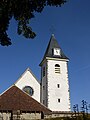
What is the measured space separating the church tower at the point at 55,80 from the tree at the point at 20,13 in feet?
74.2

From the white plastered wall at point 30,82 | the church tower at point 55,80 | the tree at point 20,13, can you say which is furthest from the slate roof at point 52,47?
the tree at point 20,13

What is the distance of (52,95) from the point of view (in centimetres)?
3550

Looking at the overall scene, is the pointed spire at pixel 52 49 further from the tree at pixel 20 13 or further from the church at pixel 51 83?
the tree at pixel 20 13

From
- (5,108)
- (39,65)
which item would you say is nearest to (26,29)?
(5,108)

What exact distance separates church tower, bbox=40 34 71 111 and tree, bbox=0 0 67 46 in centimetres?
2263

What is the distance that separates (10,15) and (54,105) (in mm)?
23766

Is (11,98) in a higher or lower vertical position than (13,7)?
lower

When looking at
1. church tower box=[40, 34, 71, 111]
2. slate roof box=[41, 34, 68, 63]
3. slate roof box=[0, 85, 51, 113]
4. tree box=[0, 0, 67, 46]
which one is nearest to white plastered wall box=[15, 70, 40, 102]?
church tower box=[40, 34, 71, 111]

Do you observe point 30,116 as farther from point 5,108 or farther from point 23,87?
point 23,87

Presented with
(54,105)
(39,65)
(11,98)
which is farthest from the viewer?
(39,65)

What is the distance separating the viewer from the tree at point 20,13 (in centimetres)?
1205

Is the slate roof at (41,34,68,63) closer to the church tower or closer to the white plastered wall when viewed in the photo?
the church tower

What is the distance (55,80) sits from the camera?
36.7 meters

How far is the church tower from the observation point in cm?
3519
